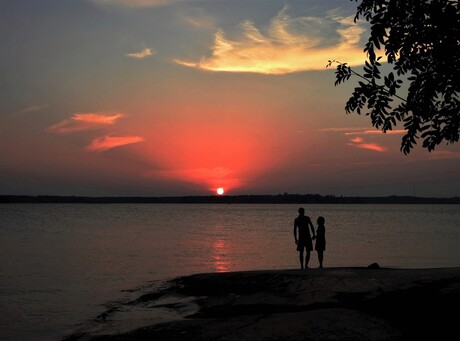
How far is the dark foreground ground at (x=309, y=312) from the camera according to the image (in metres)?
10.3

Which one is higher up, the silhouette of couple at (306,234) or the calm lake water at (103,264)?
the silhouette of couple at (306,234)

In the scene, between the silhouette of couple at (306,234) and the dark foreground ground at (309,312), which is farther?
the silhouette of couple at (306,234)

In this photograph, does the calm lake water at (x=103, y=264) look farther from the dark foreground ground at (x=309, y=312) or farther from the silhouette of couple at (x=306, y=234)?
the silhouette of couple at (x=306, y=234)

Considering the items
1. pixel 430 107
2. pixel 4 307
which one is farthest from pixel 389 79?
pixel 4 307

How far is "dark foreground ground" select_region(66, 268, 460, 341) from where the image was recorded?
1026 cm

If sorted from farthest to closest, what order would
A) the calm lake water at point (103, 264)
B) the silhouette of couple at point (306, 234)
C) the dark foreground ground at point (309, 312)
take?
the silhouette of couple at point (306, 234)
the calm lake water at point (103, 264)
the dark foreground ground at point (309, 312)

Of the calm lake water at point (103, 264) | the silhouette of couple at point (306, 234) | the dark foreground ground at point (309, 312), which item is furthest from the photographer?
the silhouette of couple at point (306, 234)

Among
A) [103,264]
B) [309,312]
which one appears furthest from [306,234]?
[103,264]

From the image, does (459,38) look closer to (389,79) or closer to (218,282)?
(389,79)

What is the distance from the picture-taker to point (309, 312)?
11289mm

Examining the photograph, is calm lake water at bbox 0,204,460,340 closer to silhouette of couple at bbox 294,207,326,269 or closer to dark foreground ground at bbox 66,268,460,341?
dark foreground ground at bbox 66,268,460,341

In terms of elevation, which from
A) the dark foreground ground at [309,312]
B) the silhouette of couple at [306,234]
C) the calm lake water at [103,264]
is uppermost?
the silhouette of couple at [306,234]

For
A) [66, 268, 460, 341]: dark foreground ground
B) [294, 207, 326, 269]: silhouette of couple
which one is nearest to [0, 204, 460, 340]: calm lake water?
[66, 268, 460, 341]: dark foreground ground

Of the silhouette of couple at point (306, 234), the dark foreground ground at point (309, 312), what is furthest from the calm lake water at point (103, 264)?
the silhouette of couple at point (306, 234)
